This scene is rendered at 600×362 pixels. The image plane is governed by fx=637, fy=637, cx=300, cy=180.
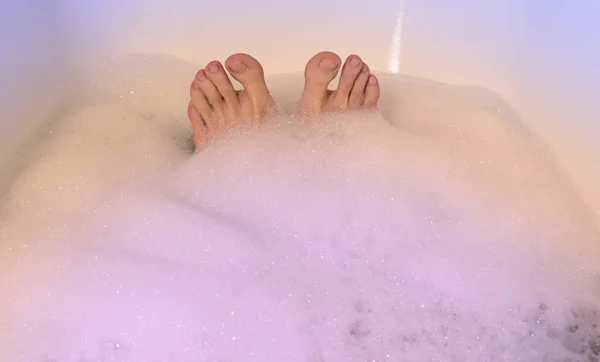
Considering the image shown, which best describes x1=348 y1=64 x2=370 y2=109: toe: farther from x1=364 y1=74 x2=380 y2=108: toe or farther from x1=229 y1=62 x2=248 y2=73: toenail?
x1=229 y1=62 x2=248 y2=73: toenail

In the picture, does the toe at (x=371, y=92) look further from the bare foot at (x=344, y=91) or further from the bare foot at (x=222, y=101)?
the bare foot at (x=222, y=101)

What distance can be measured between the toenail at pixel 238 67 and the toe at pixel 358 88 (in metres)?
0.18

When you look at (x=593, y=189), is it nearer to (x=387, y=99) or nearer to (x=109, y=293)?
(x=387, y=99)

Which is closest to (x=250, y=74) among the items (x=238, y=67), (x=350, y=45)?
(x=238, y=67)

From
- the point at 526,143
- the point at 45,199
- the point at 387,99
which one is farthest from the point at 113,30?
the point at 526,143

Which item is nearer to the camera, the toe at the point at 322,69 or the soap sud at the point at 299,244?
the soap sud at the point at 299,244

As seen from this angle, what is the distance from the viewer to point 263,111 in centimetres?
104

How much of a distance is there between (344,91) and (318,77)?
0.05 meters

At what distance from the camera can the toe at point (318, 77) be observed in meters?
1.01

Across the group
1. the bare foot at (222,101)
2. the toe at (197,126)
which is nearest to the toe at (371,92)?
the bare foot at (222,101)

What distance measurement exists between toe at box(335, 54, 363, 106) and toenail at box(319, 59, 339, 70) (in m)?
0.03

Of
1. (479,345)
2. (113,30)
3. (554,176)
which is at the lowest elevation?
(479,345)

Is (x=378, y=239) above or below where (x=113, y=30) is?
below

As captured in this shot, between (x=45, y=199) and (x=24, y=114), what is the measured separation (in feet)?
0.50
